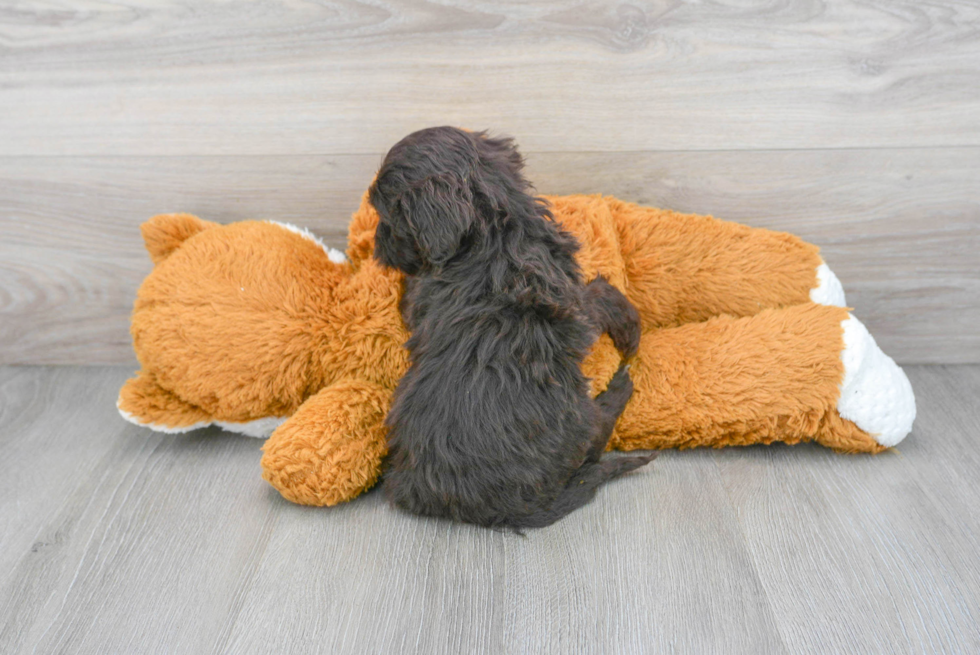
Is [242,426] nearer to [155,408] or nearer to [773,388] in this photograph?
[155,408]

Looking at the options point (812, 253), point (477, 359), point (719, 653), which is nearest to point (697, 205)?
point (812, 253)

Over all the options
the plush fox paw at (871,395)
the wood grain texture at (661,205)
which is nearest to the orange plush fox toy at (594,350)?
the plush fox paw at (871,395)

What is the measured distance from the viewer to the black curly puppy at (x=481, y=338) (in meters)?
1.00

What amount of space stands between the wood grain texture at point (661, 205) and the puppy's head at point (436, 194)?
0.38m

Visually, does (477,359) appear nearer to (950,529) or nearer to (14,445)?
(950,529)

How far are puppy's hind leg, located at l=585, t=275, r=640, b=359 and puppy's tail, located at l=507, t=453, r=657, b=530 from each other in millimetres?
192

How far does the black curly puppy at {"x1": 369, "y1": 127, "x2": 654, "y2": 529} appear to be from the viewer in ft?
3.26

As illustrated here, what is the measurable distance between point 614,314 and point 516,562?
43 cm

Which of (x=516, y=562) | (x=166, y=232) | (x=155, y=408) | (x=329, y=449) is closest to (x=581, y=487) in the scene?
(x=516, y=562)

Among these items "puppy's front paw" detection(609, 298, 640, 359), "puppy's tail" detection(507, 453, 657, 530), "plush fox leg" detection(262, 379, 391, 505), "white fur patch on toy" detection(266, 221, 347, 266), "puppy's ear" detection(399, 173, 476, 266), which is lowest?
"puppy's tail" detection(507, 453, 657, 530)

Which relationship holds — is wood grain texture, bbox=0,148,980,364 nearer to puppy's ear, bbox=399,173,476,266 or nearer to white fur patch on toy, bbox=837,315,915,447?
white fur patch on toy, bbox=837,315,915,447

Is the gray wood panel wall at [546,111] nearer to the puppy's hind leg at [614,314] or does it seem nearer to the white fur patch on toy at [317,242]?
the white fur patch on toy at [317,242]

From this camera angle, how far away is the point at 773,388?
118cm

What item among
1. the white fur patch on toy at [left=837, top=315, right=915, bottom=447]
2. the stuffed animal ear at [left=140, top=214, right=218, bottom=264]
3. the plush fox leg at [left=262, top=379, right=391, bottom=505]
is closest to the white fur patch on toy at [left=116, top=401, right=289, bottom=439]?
the plush fox leg at [left=262, top=379, right=391, bottom=505]
